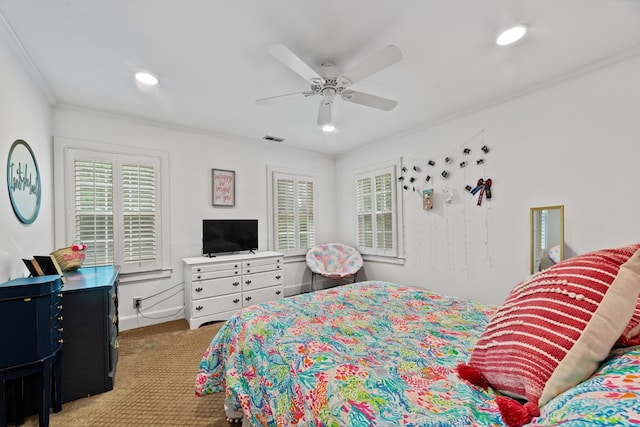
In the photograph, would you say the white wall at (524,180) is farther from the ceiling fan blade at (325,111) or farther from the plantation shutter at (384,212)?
the ceiling fan blade at (325,111)

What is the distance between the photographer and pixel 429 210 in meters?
3.72

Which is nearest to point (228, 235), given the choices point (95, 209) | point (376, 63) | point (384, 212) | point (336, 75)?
point (95, 209)

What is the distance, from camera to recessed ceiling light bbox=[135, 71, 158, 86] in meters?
2.39

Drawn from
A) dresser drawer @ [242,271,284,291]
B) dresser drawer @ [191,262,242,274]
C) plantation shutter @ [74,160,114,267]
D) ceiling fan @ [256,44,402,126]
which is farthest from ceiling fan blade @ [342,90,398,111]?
plantation shutter @ [74,160,114,267]

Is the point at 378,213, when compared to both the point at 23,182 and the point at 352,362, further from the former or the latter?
the point at 23,182

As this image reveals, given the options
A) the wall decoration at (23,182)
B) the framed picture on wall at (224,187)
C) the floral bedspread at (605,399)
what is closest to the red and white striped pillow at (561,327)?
the floral bedspread at (605,399)

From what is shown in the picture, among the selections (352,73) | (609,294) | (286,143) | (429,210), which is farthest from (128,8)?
(429,210)

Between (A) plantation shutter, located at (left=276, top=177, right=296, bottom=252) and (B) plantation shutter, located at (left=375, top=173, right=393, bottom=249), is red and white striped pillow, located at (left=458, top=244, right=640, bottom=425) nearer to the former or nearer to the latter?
(B) plantation shutter, located at (left=375, top=173, right=393, bottom=249)

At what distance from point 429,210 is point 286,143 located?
2451mm

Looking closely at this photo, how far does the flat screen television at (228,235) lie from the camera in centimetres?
382

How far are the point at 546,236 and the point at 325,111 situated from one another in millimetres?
2427

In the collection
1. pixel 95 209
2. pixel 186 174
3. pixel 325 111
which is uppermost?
pixel 325 111

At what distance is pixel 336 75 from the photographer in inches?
90.4

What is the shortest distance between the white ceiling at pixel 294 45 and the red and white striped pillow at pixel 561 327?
1.68 metres
